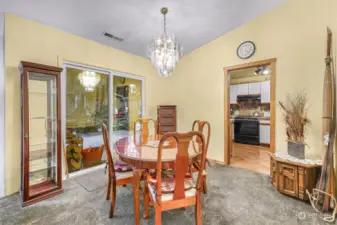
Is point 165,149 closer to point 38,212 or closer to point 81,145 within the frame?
point 38,212

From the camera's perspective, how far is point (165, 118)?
13.6 feet

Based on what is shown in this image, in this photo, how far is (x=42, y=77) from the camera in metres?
2.45

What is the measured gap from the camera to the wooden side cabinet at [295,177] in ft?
7.07

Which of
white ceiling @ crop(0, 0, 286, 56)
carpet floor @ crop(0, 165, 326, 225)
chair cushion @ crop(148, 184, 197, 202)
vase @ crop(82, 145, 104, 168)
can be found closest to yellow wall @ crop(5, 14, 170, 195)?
white ceiling @ crop(0, 0, 286, 56)

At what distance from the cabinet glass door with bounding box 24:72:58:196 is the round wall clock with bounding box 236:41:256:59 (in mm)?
3248

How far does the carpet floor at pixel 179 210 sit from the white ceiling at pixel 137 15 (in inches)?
99.2

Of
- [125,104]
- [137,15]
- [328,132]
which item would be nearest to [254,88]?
[328,132]

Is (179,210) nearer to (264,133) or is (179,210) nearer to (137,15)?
(137,15)

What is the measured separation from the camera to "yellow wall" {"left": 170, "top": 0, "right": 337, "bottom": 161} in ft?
8.06

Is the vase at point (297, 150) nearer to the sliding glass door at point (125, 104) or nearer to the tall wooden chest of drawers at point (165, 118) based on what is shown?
the tall wooden chest of drawers at point (165, 118)

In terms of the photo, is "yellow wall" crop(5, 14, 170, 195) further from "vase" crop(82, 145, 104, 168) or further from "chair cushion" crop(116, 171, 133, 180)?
"chair cushion" crop(116, 171, 133, 180)

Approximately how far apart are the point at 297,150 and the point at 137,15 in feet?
10.0

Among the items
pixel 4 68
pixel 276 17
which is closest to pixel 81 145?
pixel 4 68

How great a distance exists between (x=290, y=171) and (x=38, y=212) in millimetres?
3242
